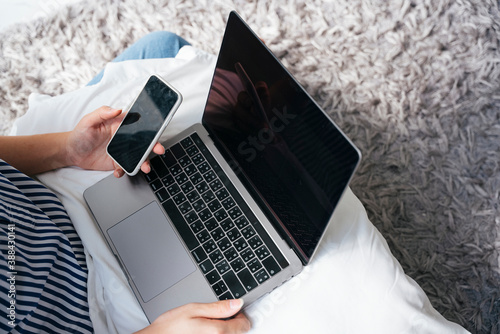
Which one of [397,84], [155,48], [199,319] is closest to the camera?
[199,319]

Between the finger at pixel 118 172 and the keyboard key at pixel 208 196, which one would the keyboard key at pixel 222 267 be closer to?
the keyboard key at pixel 208 196

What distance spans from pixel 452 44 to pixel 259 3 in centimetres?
54

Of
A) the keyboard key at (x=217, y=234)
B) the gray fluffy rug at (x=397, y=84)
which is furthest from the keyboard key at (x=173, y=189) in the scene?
the gray fluffy rug at (x=397, y=84)

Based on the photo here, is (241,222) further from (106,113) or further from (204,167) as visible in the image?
(106,113)

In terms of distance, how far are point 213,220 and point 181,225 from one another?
0.18 ft

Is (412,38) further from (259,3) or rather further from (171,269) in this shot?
(171,269)

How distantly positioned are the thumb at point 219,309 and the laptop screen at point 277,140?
0.12 m

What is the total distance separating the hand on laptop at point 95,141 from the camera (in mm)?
716

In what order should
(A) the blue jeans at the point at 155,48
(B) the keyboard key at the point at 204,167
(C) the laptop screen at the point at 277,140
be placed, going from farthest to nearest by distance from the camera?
(A) the blue jeans at the point at 155,48 → (B) the keyboard key at the point at 204,167 → (C) the laptop screen at the point at 277,140

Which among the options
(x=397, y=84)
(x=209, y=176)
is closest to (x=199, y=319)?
(x=209, y=176)

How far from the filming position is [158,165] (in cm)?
74

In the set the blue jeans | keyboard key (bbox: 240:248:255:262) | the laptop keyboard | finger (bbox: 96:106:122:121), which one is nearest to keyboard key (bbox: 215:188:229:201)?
the laptop keyboard

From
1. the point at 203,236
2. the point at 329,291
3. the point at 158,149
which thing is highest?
the point at 158,149

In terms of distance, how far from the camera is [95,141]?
29.5 inches
